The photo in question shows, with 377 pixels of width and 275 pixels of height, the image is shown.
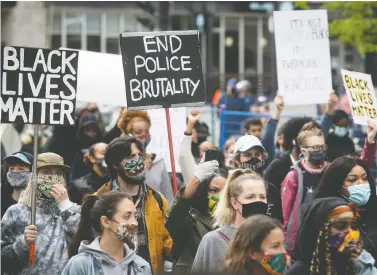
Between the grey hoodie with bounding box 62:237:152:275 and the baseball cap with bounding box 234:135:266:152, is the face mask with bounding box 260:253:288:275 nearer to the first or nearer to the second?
the grey hoodie with bounding box 62:237:152:275

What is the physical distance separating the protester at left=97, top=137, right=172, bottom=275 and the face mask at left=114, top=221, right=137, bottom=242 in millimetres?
806

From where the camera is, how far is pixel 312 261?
729 centimetres

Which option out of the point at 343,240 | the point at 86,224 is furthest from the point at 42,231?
the point at 343,240

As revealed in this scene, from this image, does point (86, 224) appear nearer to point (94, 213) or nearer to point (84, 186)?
point (94, 213)

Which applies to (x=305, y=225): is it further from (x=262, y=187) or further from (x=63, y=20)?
(x=63, y=20)

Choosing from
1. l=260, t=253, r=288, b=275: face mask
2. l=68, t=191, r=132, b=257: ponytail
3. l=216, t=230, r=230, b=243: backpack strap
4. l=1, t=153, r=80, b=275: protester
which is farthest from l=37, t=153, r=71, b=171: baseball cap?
l=260, t=253, r=288, b=275: face mask

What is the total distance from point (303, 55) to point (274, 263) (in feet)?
20.8

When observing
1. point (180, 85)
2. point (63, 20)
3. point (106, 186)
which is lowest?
point (106, 186)

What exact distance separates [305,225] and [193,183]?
0.93m

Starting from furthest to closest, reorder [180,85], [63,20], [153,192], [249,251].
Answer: [63,20], [180,85], [153,192], [249,251]

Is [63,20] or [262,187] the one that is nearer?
[262,187]

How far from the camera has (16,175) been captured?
9586 millimetres

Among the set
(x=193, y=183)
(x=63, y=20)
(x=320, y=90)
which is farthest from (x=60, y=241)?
(x=63, y=20)

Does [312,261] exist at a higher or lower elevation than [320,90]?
lower
